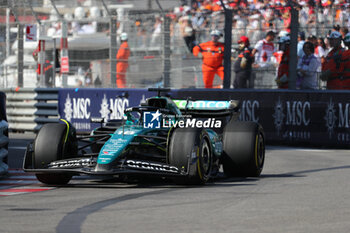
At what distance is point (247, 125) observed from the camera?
32.1ft

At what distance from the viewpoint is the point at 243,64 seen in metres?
16.3

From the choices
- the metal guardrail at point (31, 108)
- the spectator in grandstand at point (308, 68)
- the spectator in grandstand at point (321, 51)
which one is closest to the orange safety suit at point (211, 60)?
the spectator in grandstand at point (308, 68)

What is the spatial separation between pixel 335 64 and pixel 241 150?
623 centimetres

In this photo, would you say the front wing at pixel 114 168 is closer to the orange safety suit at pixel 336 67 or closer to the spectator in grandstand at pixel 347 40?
the orange safety suit at pixel 336 67

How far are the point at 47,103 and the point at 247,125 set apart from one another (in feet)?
30.6

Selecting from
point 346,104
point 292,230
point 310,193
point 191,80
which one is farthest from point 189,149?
point 191,80

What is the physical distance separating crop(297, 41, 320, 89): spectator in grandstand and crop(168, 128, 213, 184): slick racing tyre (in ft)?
23.8

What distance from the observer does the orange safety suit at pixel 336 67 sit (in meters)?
15.2

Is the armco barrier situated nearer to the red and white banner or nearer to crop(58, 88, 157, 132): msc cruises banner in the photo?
crop(58, 88, 157, 132): msc cruises banner

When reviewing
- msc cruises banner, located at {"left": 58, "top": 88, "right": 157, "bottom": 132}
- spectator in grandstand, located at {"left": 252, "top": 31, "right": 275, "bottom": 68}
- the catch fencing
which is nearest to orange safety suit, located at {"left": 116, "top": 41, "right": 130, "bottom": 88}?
msc cruises banner, located at {"left": 58, "top": 88, "right": 157, "bottom": 132}

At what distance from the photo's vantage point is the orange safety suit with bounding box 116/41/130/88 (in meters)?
17.6

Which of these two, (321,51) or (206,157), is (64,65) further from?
(206,157)

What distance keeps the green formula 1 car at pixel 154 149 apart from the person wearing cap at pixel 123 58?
7.50 metres

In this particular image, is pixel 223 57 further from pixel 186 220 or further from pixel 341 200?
pixel 186 220
